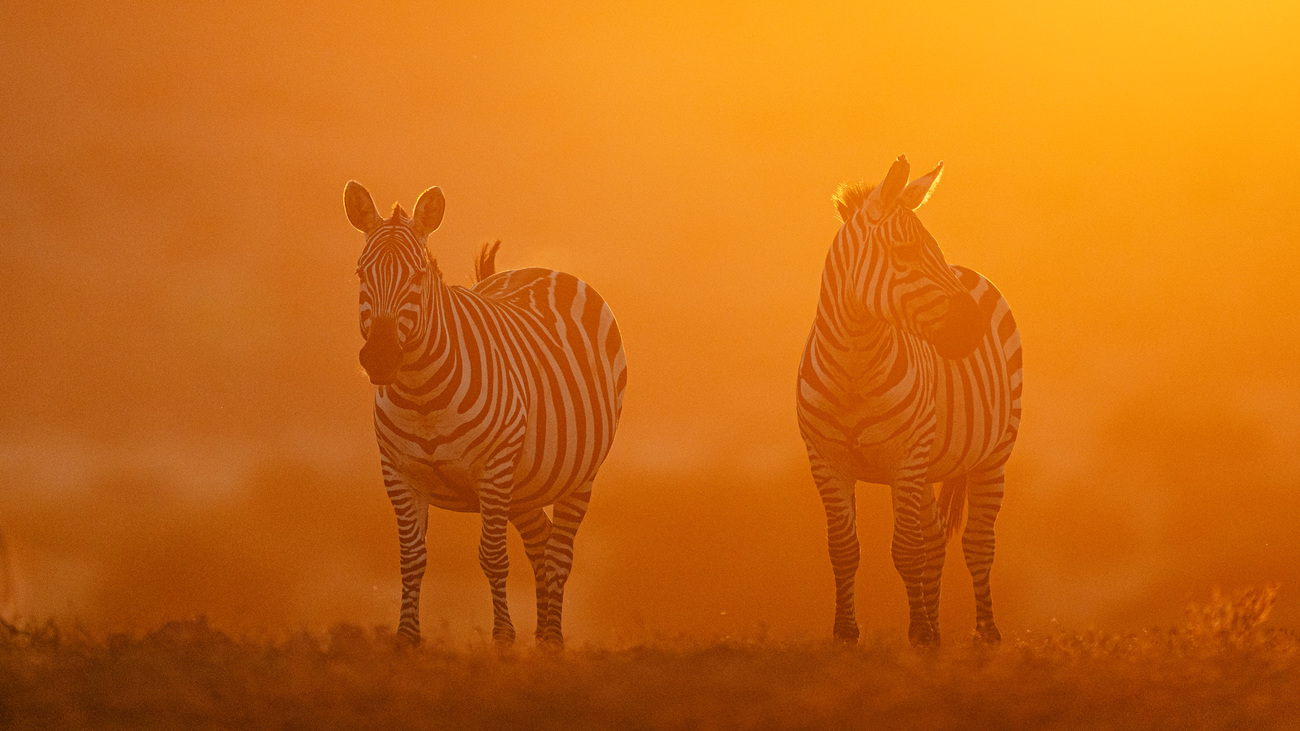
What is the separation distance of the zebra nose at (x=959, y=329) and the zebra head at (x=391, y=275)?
3637mm

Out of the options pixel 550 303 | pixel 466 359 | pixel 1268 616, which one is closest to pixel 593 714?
pixel 466 359

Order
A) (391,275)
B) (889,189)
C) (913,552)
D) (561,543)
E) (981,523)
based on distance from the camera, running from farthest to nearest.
→ (981,523)
(561,543)
(913,552)
(889,189)
(391,275)

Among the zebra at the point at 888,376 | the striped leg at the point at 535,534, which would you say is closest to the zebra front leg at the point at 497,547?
the striped leg at the point at 535,534

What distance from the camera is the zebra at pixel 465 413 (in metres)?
9.00

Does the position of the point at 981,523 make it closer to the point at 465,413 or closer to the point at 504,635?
the point at 504,635

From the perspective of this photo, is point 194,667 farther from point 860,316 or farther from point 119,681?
point 860,316

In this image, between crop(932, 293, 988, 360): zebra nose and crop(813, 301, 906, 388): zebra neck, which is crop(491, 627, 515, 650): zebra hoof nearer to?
crop(813, 301, 906, 388): zebra neck

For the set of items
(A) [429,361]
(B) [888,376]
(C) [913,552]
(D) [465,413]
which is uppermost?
(A) [429,361]

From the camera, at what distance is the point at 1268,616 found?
36.5 ft

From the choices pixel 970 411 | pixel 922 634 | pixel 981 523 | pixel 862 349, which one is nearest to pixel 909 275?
pixel 862 349

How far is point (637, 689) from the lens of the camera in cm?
715

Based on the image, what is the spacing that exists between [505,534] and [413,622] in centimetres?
90

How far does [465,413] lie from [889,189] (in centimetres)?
347

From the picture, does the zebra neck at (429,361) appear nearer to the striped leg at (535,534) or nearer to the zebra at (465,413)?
the zebra at (465,413)
